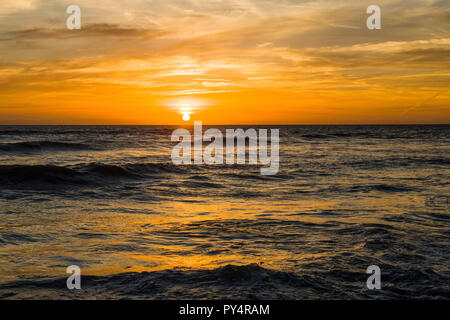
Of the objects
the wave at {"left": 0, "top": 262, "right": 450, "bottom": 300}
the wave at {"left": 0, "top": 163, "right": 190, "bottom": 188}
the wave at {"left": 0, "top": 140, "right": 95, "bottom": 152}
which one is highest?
the wave at {"left": 0, "top": 140, "right": 95, "bottom": 152}

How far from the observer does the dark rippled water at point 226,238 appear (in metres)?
4.26

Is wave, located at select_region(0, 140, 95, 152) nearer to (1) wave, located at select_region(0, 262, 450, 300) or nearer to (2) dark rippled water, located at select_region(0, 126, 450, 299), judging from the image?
(2) dark rippled water, located at select_region(0, 126, 450, 299)

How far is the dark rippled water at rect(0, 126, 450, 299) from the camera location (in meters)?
4.26

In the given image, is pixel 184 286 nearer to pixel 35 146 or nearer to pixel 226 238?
pixel 226 238

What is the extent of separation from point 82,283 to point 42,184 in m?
9.15

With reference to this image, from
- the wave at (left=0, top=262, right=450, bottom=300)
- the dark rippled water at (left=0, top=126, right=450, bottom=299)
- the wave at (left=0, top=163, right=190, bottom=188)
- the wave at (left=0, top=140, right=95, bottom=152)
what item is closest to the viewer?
the wave at (left=0, top=262, right=450, bottom=300)

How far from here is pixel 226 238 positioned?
622 centimetres

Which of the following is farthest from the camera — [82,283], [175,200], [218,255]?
[175,200]

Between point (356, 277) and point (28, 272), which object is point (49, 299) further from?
point (356, 277)

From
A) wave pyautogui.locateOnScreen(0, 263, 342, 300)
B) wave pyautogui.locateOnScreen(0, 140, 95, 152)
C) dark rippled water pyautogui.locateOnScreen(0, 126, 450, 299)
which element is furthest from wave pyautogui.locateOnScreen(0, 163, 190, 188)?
wave pyautogui.locateOnScreen(0, 140, 95, 152)

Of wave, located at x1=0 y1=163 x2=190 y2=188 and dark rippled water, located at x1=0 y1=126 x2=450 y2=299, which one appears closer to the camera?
dark rippled water, located at x1=0 y1=126 x2=450 y2=299

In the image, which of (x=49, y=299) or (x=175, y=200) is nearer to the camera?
(x=49, y=299)
